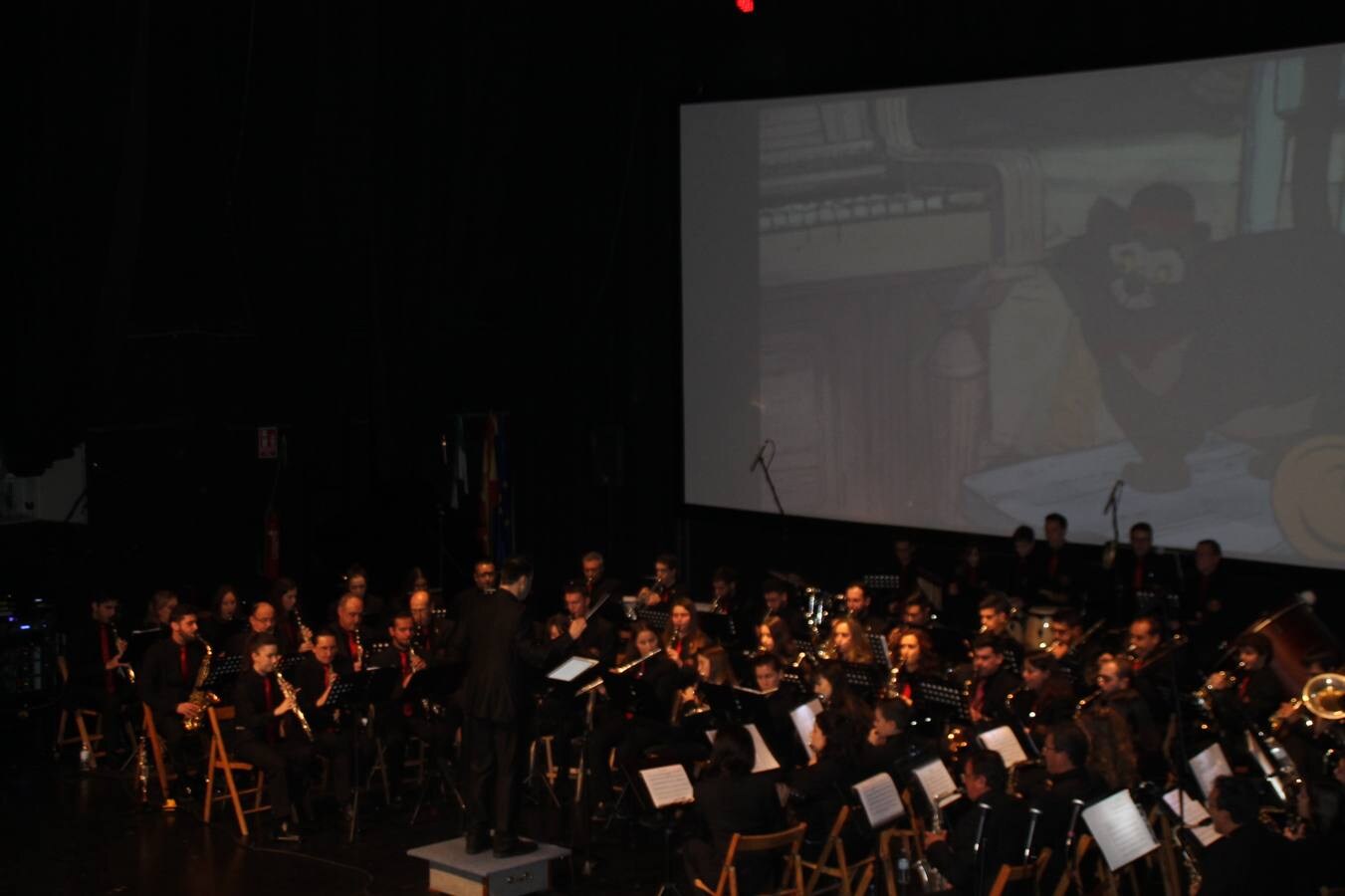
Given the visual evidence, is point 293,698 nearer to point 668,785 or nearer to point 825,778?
point 668,785

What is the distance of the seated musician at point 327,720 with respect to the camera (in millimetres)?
10844

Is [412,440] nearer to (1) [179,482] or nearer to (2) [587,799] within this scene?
(1) [179,482]

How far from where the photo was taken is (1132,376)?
12.4m

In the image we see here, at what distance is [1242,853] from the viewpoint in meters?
6.77

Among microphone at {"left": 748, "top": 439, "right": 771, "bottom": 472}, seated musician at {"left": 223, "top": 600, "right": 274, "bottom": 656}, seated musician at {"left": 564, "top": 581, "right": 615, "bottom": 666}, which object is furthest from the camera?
microphone at {"left": 748, "top": 439, "right": 771, "bottom": 472}

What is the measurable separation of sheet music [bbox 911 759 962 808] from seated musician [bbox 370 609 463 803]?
395 cm

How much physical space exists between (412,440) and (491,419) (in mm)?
1254

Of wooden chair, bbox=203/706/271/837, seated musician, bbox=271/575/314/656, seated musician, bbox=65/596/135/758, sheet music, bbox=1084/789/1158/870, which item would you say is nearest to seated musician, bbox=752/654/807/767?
sheet music, bbox=1084/789/1158/870

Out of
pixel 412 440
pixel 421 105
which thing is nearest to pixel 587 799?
pixel 412 440

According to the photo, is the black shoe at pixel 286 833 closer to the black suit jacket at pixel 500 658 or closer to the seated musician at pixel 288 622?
the seated musician at pixel 288 622

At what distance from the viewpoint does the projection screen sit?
1156cm

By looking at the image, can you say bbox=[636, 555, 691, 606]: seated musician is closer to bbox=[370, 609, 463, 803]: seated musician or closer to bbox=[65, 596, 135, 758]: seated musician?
bbox=[370, 609, 463, 803]: seated musician

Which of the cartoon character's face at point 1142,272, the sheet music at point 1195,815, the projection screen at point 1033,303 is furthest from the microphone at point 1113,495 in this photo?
the sheet music at point 1195,815

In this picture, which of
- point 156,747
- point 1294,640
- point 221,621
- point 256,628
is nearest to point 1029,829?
point 1294,640
